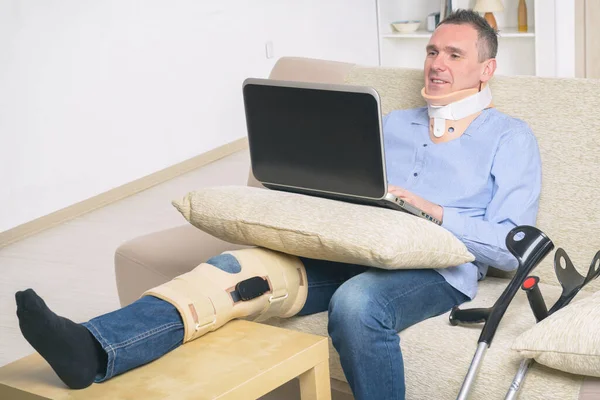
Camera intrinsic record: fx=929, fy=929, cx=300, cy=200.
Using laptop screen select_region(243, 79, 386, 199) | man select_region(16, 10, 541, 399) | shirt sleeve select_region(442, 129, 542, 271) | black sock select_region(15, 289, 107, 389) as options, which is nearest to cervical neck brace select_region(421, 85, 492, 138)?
man select_region(16, 10, 541, 399)

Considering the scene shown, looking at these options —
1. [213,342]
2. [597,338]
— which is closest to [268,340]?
[213,342]

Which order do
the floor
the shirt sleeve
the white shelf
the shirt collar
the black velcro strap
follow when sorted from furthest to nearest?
1. the white shelf
2. the floor
3. the shirt collar
4. the shirt sleeve
5. the black velcro strap

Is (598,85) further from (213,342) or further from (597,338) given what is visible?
(213,342)

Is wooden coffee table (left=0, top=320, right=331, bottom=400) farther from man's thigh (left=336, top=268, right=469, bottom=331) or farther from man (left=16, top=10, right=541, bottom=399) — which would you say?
man's thigh (left=336, top=268, right=469, bottom=331)

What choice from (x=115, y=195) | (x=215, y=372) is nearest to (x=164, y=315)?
(x=215, y=372)

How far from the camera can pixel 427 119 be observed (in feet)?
7.99

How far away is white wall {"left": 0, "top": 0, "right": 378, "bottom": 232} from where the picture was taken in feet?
13.7

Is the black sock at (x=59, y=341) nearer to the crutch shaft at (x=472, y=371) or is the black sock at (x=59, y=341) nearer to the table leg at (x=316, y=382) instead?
the table leg at (x=316, y=382)

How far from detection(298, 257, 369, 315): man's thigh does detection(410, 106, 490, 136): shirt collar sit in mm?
432

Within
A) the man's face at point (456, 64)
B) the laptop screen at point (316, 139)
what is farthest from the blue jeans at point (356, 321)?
Answer: the man's face at point (456, 64)

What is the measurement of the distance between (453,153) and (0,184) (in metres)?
2.47

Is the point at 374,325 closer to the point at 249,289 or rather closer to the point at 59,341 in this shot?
the point at 249,289

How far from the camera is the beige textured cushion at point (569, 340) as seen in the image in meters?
1.71

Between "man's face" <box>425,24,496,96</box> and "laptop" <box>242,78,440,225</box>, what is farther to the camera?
"man's face" <box>425,24,496,96</box>
